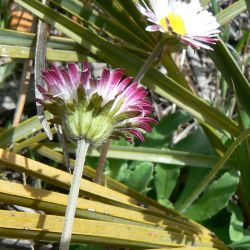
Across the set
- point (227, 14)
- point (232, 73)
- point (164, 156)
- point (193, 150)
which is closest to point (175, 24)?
point (232, 73)

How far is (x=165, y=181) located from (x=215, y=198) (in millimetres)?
155

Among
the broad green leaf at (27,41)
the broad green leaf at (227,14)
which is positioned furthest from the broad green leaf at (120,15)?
the broad green leaf at (227,14)

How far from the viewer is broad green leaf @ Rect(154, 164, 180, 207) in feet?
5.65

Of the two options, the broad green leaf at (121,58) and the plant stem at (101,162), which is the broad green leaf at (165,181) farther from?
the plant stem at (101,162)

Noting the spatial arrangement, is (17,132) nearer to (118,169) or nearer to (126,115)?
(118,169)

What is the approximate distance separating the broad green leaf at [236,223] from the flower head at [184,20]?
0.50m

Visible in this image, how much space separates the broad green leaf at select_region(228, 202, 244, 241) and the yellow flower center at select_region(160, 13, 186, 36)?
544 mm

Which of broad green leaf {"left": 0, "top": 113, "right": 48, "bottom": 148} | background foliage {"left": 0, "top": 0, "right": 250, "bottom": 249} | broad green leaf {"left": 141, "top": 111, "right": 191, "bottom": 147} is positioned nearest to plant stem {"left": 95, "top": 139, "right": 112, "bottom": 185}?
background foliage {"left": 0, "top": 0, "right": 250, "bottom": 249}

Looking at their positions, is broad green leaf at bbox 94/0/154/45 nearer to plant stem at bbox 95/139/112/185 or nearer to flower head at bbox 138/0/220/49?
flower head at bbox 138/0/220/49

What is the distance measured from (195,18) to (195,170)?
0.51m

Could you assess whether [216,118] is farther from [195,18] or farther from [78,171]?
[78,171]

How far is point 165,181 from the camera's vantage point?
172cm

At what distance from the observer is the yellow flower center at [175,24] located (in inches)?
53.3

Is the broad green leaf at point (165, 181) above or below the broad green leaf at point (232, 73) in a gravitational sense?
below
